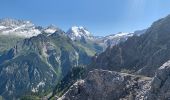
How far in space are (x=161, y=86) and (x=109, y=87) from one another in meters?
17.7

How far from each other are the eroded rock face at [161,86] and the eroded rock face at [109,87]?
235 inches

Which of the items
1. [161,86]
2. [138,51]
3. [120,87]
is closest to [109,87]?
[120,87]

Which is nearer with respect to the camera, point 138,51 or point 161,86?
point 161,86

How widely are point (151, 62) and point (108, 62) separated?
5154 cm

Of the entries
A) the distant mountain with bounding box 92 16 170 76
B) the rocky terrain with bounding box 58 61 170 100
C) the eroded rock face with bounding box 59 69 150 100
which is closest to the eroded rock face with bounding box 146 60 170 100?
the rocky terrain with bounding box 58 61 170 100

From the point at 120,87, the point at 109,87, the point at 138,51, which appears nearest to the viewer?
the point at 120,87

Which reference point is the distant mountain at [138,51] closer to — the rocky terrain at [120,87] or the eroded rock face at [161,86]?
the rocky terrain at [120,87]

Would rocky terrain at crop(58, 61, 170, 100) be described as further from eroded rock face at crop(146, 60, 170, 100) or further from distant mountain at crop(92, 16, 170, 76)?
distant mountain at crop(92, 16, 170, 76)

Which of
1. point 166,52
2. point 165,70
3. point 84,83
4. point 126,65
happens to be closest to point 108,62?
point 126,65

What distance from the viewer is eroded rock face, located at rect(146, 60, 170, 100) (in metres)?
54.9

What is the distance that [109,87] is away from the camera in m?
72.5

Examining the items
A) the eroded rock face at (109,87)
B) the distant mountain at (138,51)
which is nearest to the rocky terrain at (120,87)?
the eroded rock face at (109,87)

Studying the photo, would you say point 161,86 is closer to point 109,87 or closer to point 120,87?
point 120,87

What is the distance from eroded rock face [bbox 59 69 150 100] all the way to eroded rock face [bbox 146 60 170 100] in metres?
5.97
